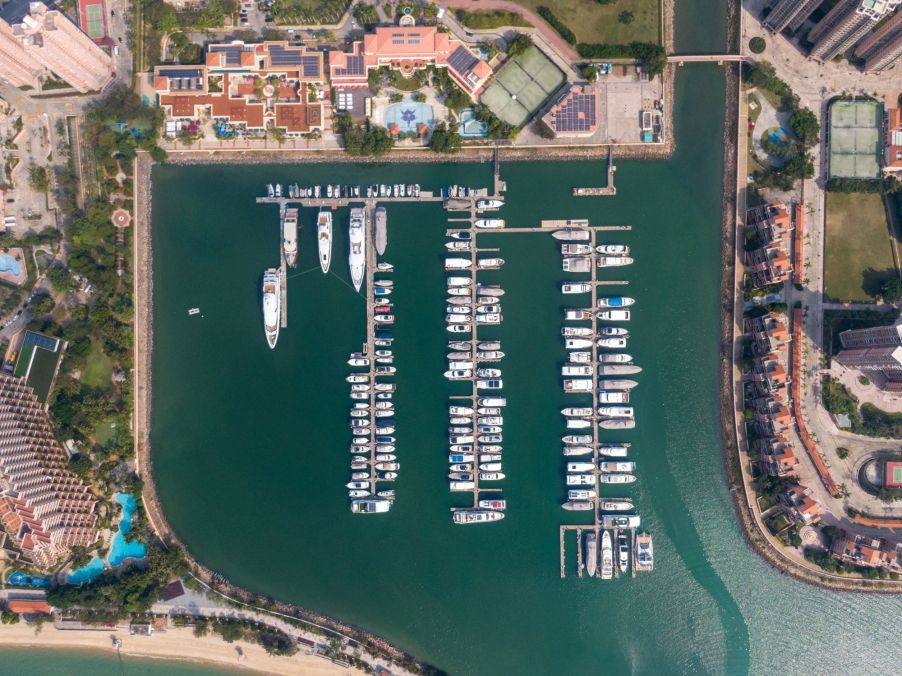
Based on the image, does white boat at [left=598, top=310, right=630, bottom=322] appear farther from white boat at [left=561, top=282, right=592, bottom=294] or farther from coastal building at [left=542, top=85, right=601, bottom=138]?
coastal building at [left=542, top=85, right=601, bottom=138]

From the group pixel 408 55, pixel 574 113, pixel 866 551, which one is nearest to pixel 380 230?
pixel 408 55

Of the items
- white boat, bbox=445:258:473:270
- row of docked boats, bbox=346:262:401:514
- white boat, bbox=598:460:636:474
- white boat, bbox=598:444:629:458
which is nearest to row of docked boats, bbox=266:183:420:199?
row of docked boats, bbox=346:262:401:514

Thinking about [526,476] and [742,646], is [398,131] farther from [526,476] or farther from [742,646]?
[742,646]

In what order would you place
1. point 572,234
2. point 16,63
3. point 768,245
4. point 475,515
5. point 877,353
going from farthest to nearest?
1. point 572,234
2. point 475,515
3. point 16,63
4. point 768,245
5. point 877,353

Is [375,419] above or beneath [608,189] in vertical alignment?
beneath

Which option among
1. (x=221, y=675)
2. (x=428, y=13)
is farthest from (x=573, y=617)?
(x=428, y=13)

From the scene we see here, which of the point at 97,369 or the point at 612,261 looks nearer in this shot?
the point at 612,261

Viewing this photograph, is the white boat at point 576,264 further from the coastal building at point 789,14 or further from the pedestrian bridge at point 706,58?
the coastal building at point 789,14

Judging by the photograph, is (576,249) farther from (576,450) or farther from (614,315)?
(576,450)
